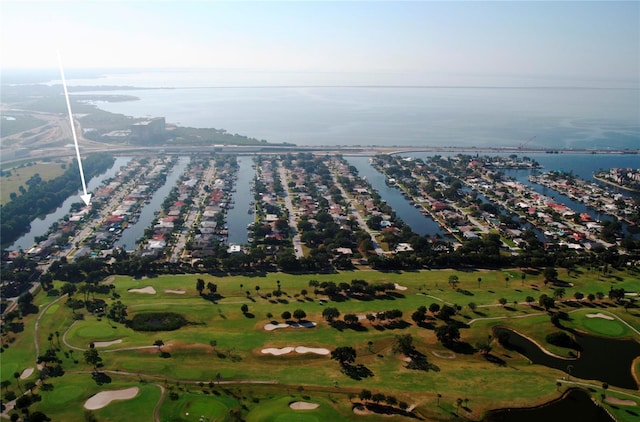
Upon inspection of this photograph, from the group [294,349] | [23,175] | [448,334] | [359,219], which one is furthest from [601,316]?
[23,175]

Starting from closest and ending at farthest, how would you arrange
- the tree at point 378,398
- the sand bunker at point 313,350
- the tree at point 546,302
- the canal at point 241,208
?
the tree at point 378,398
the sand bunker at point 313,350
the tree at point 546,302
the canal at point 241,208

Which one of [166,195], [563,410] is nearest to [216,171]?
[166,195]

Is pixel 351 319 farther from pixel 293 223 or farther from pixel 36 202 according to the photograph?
pixel 36 202

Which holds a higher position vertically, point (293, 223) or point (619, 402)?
point (293, 223)

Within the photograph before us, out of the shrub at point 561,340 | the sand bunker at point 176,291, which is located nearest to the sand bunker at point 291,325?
the sand bunker at point 176,291

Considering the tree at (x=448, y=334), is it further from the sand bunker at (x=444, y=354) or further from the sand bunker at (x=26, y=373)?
the sand bunker at (x=26, y=373)

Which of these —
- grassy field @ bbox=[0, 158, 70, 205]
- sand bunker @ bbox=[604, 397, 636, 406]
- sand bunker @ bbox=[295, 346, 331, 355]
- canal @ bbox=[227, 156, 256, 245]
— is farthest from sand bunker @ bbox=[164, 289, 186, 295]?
grassy field @ bbox=[0, 158, 70, 205]
